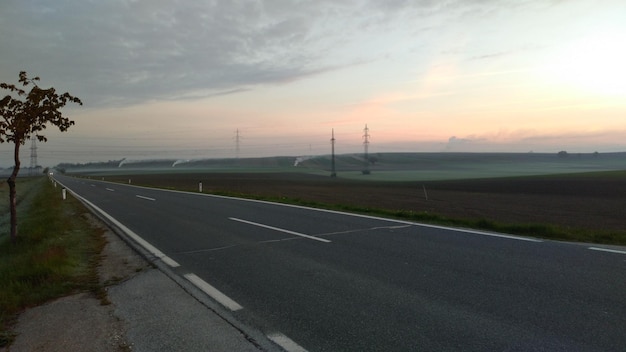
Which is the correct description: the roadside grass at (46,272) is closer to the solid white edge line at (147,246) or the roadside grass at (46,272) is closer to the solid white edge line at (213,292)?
the solid white edge line at (147,246)

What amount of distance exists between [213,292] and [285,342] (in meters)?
1.90

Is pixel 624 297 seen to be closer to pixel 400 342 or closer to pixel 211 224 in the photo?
pixel 400 342

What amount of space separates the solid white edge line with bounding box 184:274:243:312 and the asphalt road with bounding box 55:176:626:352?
24 millimetres

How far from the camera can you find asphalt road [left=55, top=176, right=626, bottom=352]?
3.87 metres

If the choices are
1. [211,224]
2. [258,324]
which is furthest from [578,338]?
[211,224]

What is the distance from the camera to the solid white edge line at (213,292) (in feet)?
16.1

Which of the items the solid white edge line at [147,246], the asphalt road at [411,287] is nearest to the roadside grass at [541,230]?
the asphalt road at [411,287]

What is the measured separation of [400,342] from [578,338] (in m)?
1.61

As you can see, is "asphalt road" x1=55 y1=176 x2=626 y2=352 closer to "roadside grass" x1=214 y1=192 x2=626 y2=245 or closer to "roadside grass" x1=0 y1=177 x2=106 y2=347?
"roadside grass" x1=214 y1=192 x2=626 y2=245

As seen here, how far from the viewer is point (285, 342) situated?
3.88 m

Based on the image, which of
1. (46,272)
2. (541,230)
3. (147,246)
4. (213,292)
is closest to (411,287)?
(213,292)

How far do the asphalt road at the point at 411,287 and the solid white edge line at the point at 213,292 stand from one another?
0.08 feet

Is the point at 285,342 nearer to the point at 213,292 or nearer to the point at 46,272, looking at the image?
the point at 213,292

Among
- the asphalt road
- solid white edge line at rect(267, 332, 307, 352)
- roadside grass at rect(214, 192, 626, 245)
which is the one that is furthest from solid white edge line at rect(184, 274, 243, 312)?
roadside grass at rect(214, 192, 626, 245)
